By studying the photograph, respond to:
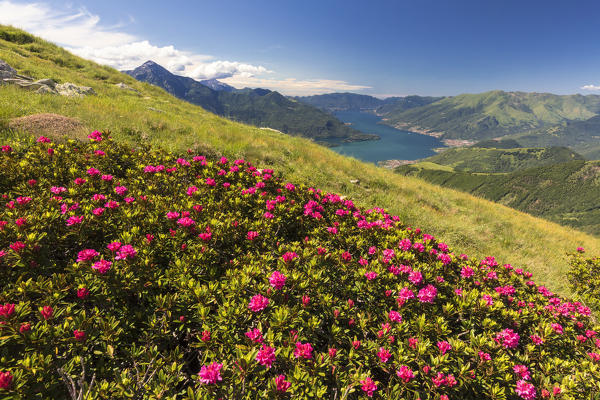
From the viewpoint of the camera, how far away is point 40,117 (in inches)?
293

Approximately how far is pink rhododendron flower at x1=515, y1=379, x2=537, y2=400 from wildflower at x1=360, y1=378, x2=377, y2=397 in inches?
67.4

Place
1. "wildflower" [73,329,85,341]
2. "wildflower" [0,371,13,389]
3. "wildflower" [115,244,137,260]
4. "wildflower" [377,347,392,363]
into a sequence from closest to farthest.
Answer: "wildflower" [0,371,13,389] → "wildflower" [73,329,85,341] → "wildflower" [377,347,392,363] → "wildflower" [115,244,137,260]

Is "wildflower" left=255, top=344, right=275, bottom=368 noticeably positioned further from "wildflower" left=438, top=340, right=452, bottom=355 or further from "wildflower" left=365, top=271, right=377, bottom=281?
"wildflower" left=438, top=340, right=452, bottom=355

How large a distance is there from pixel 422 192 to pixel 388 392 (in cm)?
1455

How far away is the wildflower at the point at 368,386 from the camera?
6.93 ft

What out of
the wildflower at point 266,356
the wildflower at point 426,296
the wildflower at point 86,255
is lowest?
the wildflower at point 266,356

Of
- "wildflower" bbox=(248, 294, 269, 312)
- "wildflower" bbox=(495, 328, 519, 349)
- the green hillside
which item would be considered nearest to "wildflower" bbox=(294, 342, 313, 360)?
"wildflower" bbox=(248, 294, 269, 312)

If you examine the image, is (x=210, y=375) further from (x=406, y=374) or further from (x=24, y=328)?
(x=406, y=374)

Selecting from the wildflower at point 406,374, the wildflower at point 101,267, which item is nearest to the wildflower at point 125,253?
the wildflower at point 101,267

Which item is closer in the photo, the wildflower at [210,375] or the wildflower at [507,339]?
the wildflower at [210,375]

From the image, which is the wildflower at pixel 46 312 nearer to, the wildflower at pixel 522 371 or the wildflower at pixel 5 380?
the wildflower at pixel 5 380

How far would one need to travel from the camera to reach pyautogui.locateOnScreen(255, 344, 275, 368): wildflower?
6.87 feet

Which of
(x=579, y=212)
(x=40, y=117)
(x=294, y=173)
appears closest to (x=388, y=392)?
(x=294, y=173)

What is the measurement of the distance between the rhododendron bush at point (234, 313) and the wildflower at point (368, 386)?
0.06 feet
